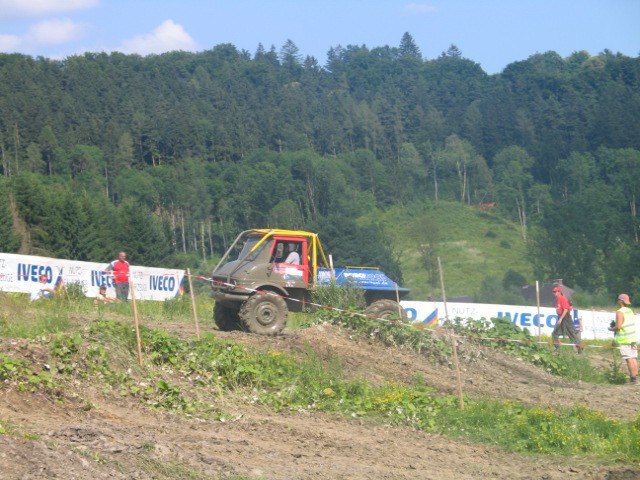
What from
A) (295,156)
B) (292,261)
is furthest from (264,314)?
(295,156)

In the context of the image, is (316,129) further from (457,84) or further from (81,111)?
(457,84)

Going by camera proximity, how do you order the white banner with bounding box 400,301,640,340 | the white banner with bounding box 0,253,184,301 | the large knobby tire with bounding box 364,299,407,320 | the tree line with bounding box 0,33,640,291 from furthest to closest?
the tree line with bounding box 0,33,640,291 < the white banner with bounding box 400,301,640,340 < the white banner with bounding box 0,253,184,301 < the large knobby tire with bounding box 364,299,407,320

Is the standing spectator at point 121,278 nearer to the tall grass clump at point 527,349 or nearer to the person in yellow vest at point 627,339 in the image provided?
the tall grass clump at point 527,349

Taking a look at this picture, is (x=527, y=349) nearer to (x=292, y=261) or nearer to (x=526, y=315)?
(x=292, y=261)

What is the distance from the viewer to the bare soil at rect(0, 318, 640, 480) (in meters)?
8.43

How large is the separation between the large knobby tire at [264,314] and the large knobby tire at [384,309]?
1.63m

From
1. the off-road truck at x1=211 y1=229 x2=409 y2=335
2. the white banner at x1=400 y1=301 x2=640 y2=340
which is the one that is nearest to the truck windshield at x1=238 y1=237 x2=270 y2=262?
the off-road truck at x1=211 y1=229 x2=409 y2=335

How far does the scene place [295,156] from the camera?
13075cm

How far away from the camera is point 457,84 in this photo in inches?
7781

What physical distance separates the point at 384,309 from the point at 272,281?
87.6 inches

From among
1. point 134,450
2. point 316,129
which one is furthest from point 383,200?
point 134,450

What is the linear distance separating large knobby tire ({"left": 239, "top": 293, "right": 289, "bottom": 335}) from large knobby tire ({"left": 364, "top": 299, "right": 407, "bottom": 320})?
163 cm

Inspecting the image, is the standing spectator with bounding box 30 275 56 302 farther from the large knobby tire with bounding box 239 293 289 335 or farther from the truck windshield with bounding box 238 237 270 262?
the large knobby tire with bounding box 239 293 289 335

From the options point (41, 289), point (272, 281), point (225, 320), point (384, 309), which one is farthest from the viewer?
point (41, 289)
